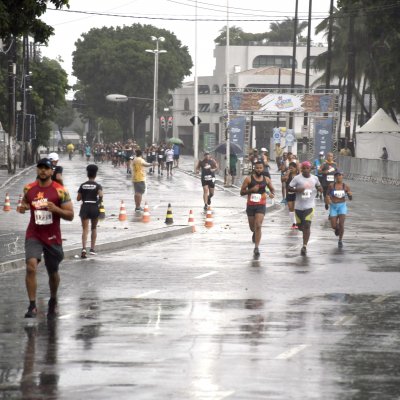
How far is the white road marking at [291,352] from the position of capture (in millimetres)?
11430

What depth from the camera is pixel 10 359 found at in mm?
11258

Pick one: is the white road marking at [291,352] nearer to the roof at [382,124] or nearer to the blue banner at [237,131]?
the blue banner at [237,131]

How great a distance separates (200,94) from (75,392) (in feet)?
466

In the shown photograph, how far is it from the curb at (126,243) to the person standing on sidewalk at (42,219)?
5071mm

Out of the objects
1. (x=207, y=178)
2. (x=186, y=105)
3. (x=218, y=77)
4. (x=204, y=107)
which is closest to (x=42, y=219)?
(x=207, y=178)

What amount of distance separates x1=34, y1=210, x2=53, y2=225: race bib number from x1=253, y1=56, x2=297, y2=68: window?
462 feet

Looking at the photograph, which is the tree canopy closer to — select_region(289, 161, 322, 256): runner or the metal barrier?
the metal barrier

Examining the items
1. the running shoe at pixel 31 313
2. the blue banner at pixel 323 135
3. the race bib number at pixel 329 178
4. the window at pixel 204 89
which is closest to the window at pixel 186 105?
the window at pixel 204 89

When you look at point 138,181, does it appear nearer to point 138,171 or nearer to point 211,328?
point 138,171

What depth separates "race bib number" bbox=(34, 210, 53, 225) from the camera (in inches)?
561

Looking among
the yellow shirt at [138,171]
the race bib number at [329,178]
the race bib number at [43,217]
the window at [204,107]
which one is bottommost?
the race bib number at [329,178]

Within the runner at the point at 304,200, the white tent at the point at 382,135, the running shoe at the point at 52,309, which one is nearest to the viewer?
the running shoe at the point at 52,309

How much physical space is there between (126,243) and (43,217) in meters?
10.5

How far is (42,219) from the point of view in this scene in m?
14.3
